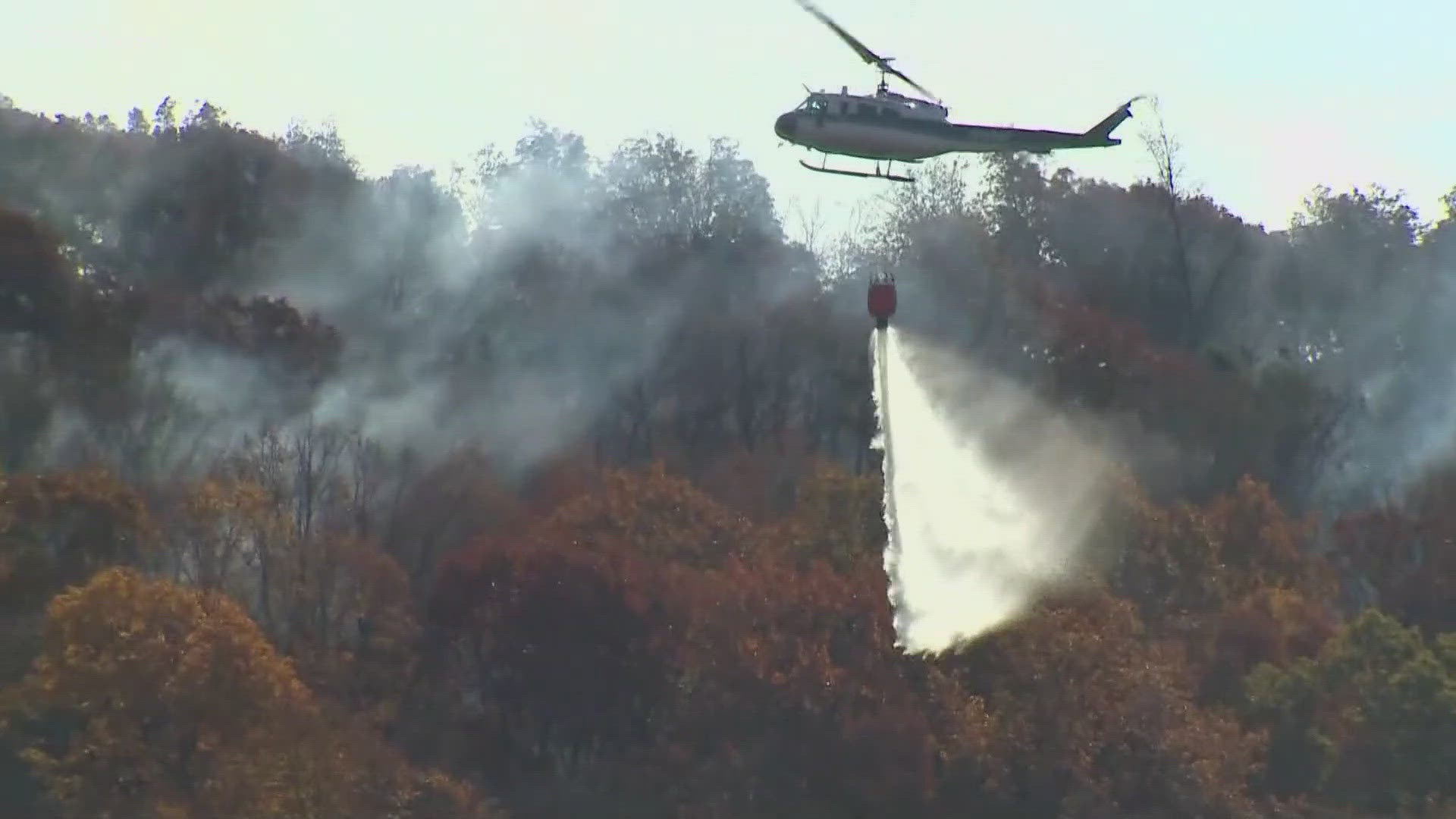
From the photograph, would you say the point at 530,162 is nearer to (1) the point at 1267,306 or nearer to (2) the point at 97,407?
(1) the point at 1267,306

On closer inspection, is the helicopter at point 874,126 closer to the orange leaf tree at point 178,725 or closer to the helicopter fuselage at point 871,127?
the helicopter fuselage at point 871,127

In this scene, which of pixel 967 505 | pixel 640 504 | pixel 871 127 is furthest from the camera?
pixel 640 504

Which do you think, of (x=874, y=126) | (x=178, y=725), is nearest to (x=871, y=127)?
(x=874, y=126)

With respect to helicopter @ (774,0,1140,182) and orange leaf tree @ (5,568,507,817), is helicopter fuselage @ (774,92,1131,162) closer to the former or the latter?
helicopter @ (774,0,1140,182)

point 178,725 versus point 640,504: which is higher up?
point 640,504

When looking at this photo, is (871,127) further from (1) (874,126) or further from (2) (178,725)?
(2) (178,725)

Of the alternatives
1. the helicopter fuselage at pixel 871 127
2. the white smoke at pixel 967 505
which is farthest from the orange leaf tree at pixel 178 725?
the helicopter fuselage at pixel 871 127
